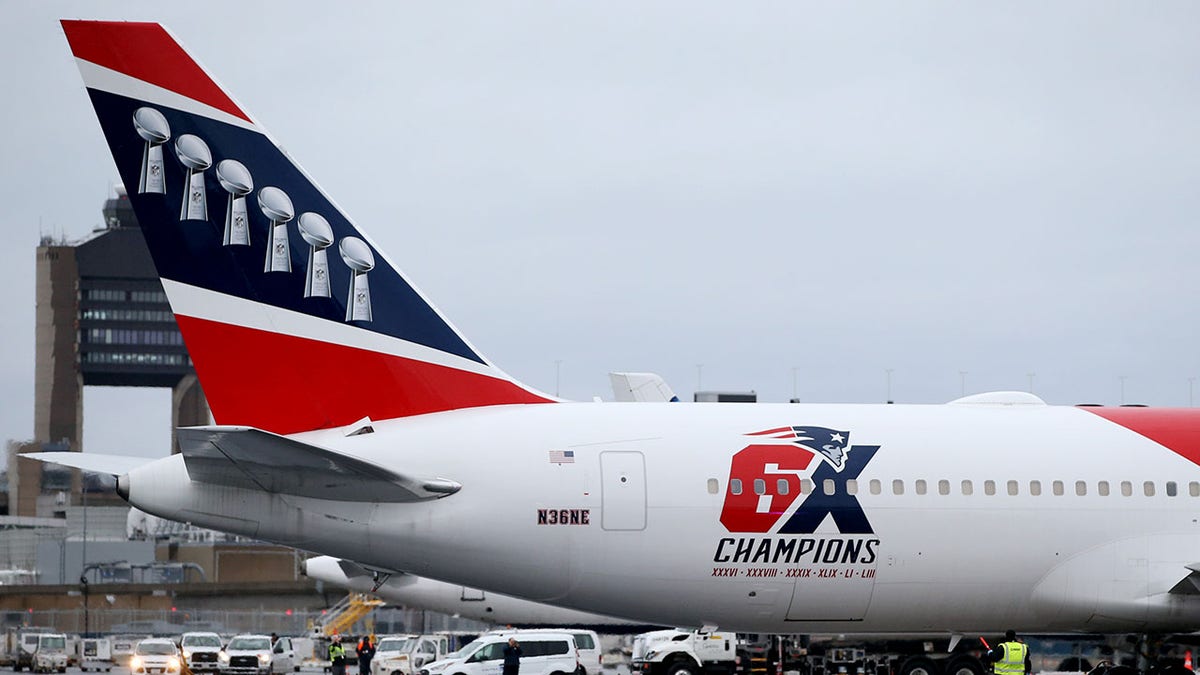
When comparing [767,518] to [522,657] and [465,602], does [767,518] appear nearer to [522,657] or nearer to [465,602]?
[522,657]

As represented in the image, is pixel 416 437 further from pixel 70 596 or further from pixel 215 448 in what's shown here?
pixel 70 596

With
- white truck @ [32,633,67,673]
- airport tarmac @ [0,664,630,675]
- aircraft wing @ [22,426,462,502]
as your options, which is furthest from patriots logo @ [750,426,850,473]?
white truck @ [32,633,67,673]

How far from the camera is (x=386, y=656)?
151 ft

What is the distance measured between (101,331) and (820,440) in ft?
424

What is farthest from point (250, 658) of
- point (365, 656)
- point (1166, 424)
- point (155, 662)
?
point (1166, 424)

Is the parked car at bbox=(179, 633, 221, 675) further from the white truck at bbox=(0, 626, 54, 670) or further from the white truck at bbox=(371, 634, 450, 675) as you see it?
the white truck at bbox=(0, 626, 54, 670)

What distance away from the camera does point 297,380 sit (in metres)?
22.0

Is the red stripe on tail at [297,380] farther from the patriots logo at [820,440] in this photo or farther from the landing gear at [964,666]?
the landing gear at [964,666]

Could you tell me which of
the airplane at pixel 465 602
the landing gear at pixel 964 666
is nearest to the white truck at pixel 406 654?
the airplane at pixel 465 602

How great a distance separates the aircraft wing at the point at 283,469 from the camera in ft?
63.6

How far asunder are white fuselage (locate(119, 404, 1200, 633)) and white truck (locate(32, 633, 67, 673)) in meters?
34.8

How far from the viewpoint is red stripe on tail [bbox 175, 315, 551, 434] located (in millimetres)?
21766

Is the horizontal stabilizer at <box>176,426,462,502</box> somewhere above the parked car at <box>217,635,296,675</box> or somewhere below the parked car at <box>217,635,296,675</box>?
above

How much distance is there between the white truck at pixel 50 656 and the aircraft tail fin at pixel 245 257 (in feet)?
113
